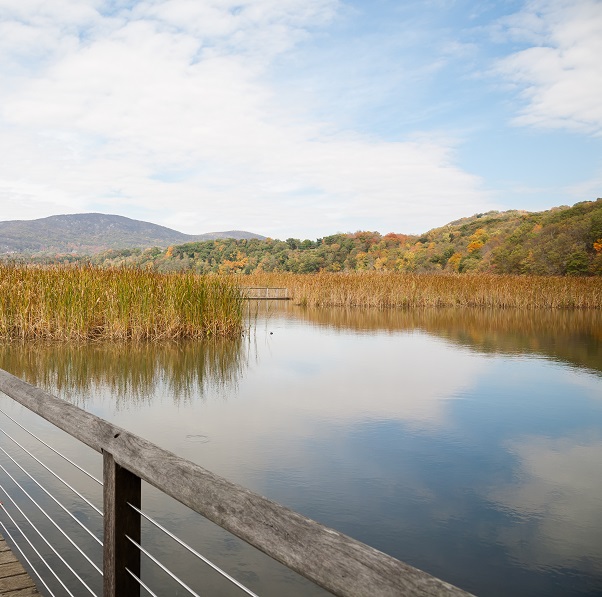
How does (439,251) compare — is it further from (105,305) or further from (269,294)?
(105,305)

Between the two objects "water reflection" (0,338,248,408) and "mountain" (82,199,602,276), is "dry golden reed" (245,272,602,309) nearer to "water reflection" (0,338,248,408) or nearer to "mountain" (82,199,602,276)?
"water reflection" (0,338,248,408)

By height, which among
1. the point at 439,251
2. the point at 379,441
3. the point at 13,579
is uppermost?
the point at 439,251

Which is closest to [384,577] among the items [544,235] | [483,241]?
[544,235]

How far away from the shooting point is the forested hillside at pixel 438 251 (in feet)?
118

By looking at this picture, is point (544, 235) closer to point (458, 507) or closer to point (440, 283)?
point (440, 283)

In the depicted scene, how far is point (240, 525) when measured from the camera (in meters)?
1.15

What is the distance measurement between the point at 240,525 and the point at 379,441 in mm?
4125

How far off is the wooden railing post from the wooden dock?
76 cm

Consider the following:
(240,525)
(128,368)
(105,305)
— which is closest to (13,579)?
(240,525)

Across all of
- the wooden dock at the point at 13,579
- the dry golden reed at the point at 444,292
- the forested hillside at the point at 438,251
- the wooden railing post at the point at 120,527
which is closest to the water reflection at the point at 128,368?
the wooden dock at the point at 13,579

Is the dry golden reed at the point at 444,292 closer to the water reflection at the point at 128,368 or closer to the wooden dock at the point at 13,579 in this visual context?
the water reflection at the point at 128,368

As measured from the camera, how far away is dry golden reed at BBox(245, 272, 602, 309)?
811 inches

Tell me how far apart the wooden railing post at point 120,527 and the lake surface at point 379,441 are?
1.29 m

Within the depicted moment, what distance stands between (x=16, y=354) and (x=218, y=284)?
12.4 feet
